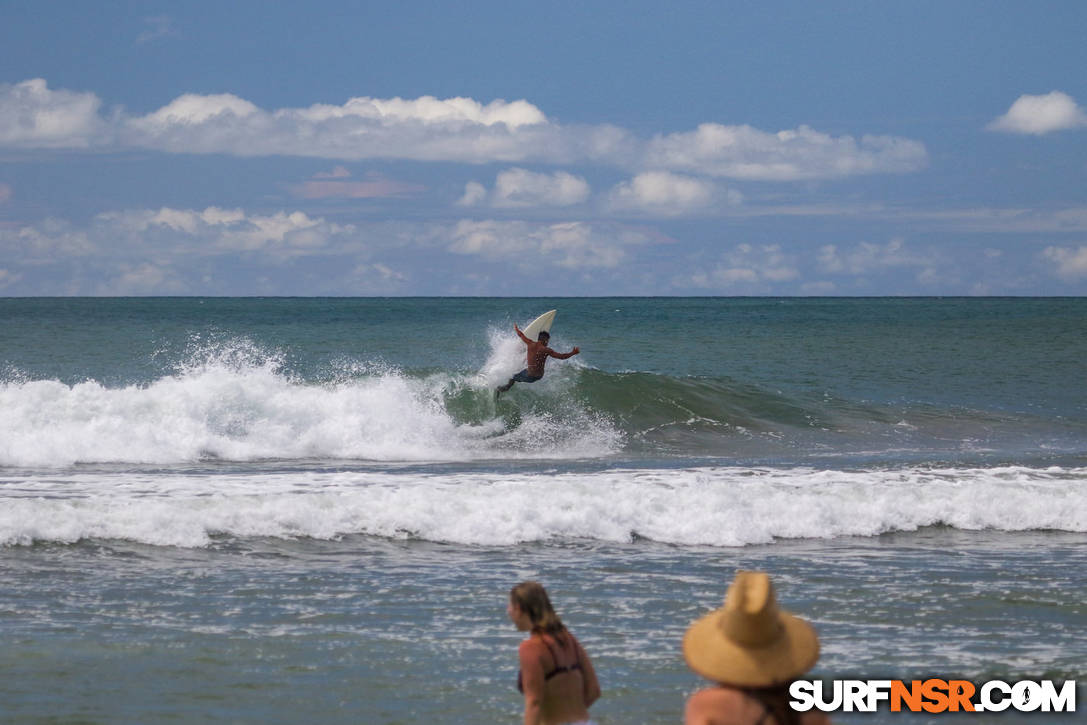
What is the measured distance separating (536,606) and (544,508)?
7567 millimetres

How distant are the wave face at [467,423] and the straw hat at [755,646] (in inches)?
590

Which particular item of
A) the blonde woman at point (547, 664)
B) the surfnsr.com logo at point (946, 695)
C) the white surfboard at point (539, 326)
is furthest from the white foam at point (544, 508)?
the white surfboard at point (539, 326)

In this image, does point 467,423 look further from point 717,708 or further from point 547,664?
point 717,708

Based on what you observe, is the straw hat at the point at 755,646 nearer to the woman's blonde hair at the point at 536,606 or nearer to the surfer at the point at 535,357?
the woman's blonde hair at the point at 536,606

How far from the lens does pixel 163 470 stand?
16.9 m

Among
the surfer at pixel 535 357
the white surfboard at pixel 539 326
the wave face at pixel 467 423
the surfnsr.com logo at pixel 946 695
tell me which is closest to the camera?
the surfnsr.com logo at pixel 946 695

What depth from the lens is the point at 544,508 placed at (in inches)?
488

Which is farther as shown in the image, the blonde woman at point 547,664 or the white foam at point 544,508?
the white foam at point 544,508

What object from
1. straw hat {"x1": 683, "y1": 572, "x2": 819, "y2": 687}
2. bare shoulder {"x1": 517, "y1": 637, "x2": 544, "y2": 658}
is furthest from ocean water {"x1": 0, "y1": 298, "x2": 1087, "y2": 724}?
straw hat {"x1": 683, "y1": 572, "x2": 819, "y2": 687}

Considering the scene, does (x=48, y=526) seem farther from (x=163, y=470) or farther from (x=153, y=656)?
(x=163, y=470)

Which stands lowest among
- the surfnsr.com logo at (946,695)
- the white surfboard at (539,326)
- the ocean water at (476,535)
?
the surfnsr.com logo at (946,695)

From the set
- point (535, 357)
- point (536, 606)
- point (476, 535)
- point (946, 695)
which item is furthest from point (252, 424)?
point (536, 606)

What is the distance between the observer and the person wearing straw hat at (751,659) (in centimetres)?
335

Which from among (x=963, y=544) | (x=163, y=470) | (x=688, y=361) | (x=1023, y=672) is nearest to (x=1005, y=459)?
(x=963, y=544)
